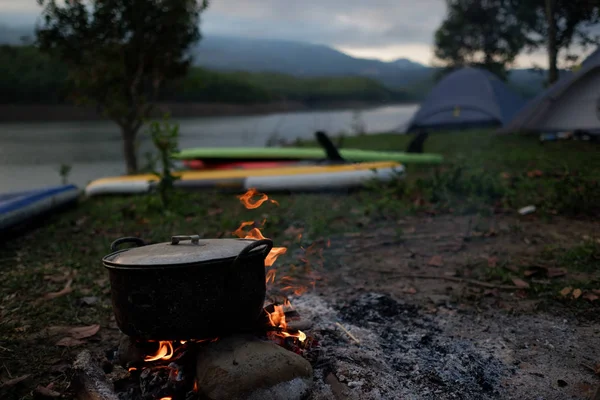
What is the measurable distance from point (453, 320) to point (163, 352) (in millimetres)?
1783

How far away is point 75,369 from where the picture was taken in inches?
99.8

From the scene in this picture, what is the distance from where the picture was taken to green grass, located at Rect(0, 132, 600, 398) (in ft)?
11.2

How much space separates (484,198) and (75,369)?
190 inches

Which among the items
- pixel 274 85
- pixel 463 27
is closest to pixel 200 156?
pixel 463 27

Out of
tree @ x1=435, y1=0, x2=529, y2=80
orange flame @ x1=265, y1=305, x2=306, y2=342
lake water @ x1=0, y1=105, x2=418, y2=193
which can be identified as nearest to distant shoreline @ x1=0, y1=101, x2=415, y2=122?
lake water @ x1=0, y1=105, x2=418, y2=193

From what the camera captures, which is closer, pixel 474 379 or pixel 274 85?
pixel 474 379

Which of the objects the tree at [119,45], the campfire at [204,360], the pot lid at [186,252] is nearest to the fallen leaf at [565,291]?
the campfire at [204,360]

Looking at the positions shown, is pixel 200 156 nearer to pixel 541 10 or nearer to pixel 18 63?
pixel 18 63

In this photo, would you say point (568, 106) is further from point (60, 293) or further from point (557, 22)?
point (60, 293)

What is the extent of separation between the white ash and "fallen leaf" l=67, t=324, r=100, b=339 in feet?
4.30

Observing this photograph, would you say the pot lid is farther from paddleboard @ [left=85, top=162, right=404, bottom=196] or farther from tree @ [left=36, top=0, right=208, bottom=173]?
tree @ [left=36, top=0, right=208, bottom=173]

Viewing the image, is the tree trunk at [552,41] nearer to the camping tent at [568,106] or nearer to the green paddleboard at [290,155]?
the camping tent at [568,106]

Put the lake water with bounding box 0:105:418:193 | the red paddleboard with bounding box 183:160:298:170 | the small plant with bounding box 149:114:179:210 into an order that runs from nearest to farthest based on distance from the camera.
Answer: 1. the small plant with bounding box 149:114:179:210
2. the red paddleboard with bounding box 183:160:298:170
3. the lake water with bounding box 0:105:418:193

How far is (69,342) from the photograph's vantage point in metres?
3.04
